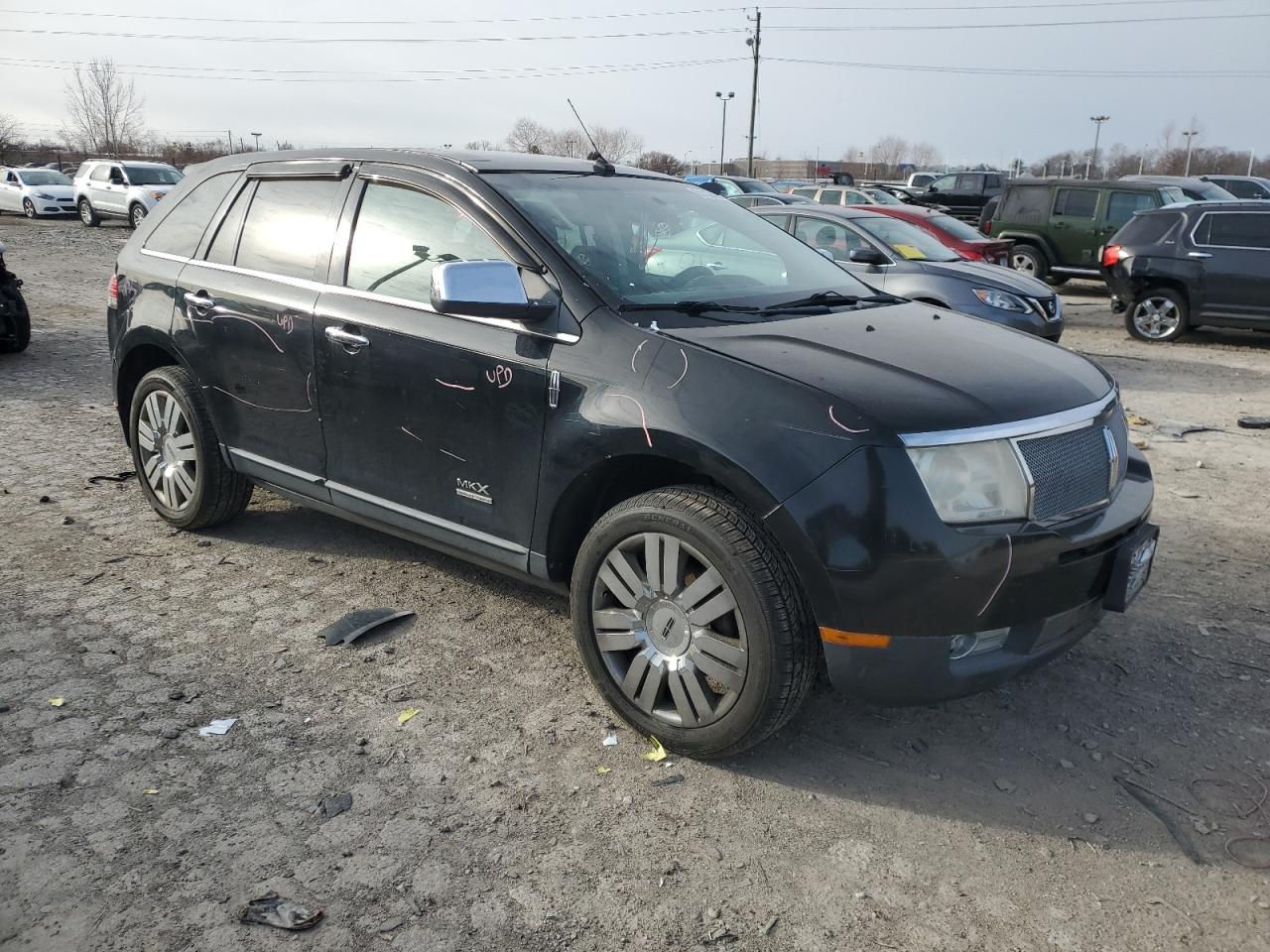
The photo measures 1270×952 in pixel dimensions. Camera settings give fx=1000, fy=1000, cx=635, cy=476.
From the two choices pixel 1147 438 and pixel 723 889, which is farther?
pixel 1147 438

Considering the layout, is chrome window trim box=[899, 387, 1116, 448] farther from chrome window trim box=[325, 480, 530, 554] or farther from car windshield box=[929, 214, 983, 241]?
car windshield box=[929, 214, 983, 241]

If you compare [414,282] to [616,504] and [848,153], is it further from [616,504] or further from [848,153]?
[848,153]

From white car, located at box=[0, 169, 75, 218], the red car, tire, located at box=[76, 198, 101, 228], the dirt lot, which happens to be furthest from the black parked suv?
white car, located at box=[0, 169, 75, 218]

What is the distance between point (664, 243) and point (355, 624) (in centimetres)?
195

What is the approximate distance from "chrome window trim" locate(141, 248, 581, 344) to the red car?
8.25 metres

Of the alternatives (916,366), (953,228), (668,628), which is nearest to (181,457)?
(668,628)

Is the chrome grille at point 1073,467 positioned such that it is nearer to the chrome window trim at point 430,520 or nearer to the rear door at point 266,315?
the chrome window trim at point 430,520

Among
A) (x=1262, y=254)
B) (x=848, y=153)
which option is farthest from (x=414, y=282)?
(x=848, y=153)

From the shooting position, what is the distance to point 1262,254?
11203mm

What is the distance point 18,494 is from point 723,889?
4.76 m

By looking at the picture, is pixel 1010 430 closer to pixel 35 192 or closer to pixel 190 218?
pixel 190 218

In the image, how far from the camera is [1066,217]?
1600cm

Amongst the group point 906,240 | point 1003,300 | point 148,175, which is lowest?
point 1003,300

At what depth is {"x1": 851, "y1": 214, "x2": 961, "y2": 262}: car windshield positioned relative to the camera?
1007cm
